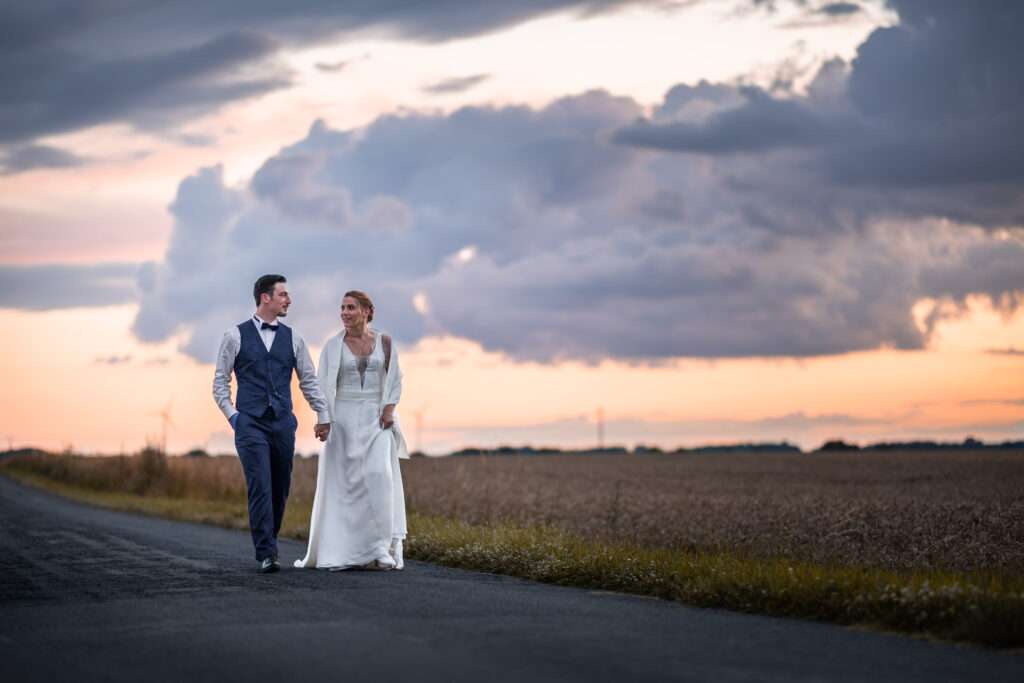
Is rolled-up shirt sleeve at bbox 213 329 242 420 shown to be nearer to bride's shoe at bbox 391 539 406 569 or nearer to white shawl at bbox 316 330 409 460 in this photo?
white shawl at bbox 316 330 409 460

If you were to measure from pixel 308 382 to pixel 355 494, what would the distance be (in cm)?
122

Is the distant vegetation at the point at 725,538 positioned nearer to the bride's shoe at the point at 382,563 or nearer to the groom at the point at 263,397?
the bride's shoe at the point at 382,563

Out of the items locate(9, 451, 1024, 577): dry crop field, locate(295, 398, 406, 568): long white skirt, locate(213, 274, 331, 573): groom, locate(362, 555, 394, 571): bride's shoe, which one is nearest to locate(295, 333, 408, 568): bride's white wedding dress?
locate(295, 398, 406, 568): long white skirt

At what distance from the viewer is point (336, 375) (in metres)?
14.2

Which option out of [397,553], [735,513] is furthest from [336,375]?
[735,513]

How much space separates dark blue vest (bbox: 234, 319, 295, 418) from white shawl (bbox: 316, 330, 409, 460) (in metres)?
0.56

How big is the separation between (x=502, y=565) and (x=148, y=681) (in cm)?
637

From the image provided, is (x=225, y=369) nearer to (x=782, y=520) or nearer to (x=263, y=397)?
(x=263, y=397)

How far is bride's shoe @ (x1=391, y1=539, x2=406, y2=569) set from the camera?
1387 centimetres

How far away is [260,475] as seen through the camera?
1352 centimetres

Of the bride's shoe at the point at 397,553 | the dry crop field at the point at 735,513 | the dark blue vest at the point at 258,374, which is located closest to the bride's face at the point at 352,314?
the dark blue vest at the point at 258,374

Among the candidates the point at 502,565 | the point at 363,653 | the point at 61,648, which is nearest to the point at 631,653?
the point at 363,653

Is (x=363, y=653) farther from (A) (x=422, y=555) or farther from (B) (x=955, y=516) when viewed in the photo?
(B) (x=955, y=516)

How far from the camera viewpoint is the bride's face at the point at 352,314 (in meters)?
14.2
